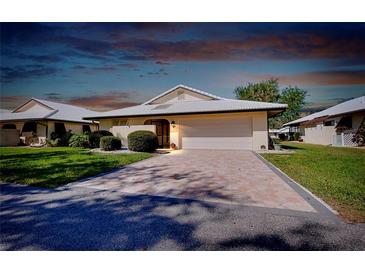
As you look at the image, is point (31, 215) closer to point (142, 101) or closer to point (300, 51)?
point (300, 51)

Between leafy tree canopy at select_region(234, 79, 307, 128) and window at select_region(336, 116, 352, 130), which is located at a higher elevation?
leafy tree canopy at select_region(234, 79, 307, 128)

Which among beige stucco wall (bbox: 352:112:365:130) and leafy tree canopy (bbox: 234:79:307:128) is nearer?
beige stucco wall (bbox: 352:112:365:130)

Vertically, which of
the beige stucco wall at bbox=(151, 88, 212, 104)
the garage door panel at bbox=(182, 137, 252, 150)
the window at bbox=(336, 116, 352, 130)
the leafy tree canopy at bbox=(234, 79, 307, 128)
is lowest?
the garage door panel at bbox=(182, 137, 252, 150)

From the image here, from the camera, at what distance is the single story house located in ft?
63.9

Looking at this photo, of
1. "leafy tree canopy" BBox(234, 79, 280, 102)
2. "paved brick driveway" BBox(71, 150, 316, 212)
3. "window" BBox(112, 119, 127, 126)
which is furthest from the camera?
"leafy tree canopy" BBox(234, 79, 280, 102)

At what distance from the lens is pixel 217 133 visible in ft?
45.5

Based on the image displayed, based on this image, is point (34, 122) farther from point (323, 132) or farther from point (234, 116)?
point (323, 132)

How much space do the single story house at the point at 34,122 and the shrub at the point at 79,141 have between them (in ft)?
9.06

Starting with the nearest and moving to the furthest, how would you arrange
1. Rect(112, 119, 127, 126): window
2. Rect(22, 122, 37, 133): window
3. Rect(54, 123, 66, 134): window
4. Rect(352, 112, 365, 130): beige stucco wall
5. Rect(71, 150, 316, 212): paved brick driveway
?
→ Rect(71, 150, 316, 212): paved brick driveway → Rect(352, 112, 365, 130): beige stucco wall → Rect(112, 119, 127, 126): window → Rect(22, 122, 37, 133): window → Rect(54, 123, 66, 134): window

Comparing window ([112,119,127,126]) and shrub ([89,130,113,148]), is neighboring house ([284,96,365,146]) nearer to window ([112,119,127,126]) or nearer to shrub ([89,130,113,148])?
window ([112,119,127,126])

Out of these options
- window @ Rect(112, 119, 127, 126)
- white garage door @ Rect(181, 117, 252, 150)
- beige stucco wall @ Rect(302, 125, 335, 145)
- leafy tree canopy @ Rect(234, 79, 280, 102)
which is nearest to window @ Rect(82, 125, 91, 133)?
window @ Rect(112, 119, 127, 126)

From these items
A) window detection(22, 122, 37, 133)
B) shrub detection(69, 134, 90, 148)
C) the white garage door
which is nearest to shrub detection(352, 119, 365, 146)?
the white garage door

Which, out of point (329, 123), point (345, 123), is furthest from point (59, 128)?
point (329, 123)

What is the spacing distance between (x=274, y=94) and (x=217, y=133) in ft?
110
